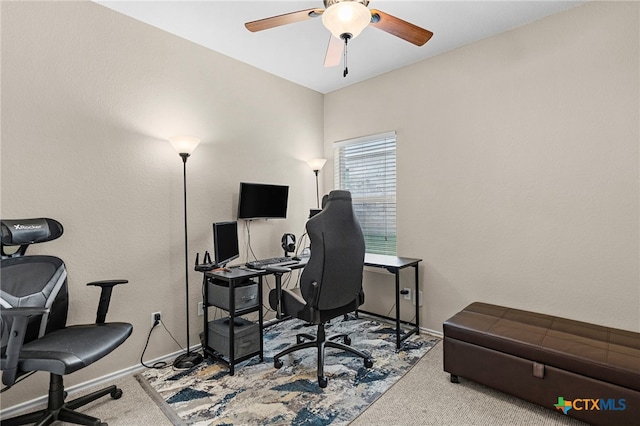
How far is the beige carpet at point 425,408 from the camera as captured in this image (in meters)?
1.86

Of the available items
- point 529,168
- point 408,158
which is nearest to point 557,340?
point 529,168

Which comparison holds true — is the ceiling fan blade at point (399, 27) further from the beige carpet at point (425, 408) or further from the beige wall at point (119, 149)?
the beige carpet at point (425, 408)

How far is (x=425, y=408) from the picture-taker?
77.8 inches

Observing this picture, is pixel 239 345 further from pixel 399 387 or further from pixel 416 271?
pixel 416 271

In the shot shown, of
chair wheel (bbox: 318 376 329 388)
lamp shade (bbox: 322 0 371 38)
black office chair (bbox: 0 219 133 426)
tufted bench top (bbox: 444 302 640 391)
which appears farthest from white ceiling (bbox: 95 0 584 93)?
chair wheel (bbox: 318 376 329 388)

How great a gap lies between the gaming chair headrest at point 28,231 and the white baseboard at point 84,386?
3.43 feet

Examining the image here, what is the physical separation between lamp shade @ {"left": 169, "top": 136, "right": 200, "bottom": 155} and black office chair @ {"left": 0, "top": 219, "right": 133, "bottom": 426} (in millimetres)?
945

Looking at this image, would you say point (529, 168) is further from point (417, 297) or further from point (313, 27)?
point (313, 27)

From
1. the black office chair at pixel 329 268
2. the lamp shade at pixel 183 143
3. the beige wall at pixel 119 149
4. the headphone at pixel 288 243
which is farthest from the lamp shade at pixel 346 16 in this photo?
the headphone at pixel 288 243

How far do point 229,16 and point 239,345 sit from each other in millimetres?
2554

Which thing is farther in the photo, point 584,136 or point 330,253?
point 584,136

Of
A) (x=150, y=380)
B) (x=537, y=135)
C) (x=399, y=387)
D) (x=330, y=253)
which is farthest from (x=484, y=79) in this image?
(x=150, y=380)

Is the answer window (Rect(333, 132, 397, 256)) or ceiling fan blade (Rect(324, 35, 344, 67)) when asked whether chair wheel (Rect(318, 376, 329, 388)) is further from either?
ceiling fan blade (Rect(324, 35, 344, 67))

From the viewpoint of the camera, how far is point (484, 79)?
279 centimetres
